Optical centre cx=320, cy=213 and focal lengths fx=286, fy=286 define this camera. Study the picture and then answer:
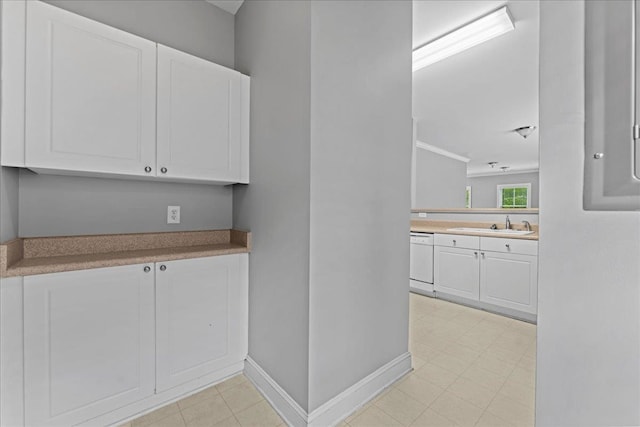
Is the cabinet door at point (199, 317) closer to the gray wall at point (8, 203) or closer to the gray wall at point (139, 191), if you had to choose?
the gray wall at point (139, 191)

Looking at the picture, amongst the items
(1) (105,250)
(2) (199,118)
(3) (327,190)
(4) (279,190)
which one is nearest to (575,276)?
(3) (327,190)

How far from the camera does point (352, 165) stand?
1.57 m

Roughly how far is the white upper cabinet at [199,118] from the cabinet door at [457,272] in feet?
8.61

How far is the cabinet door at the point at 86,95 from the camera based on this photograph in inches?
50.3

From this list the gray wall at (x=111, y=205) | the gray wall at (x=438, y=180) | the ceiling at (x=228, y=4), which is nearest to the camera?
the gray wall at (x=111, y=205)

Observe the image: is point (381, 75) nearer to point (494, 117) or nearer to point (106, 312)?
point (106, 312)

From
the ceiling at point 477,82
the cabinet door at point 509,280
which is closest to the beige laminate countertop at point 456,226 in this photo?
the cabinet door at point 509,280

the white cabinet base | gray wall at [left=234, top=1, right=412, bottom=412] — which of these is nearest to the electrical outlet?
gray wall at [left=234, top=1, right=412, bottom=412]

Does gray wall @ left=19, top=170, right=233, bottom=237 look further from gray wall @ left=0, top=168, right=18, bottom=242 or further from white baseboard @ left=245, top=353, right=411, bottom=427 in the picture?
white baseboard @ left=245, top=353, right=411, bottom=427

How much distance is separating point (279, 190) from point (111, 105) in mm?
951

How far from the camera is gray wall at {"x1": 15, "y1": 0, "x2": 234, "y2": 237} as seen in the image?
60.2 inches

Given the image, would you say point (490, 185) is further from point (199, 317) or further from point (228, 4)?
point (199, 317)

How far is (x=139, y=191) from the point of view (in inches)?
71.1

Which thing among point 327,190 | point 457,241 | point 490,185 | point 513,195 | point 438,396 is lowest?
point 438,396
